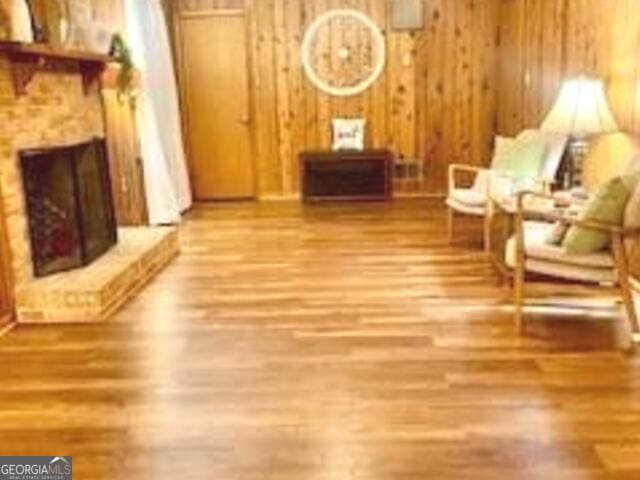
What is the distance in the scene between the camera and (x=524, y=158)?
17.0ft

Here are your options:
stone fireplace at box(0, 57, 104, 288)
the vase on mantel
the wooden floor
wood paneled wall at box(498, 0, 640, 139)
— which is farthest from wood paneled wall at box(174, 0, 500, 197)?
the vase on mantel

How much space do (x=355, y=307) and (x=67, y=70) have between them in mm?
2462

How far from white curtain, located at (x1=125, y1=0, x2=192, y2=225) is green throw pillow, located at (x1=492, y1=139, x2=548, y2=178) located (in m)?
2.99

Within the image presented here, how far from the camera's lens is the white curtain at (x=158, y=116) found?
619cm

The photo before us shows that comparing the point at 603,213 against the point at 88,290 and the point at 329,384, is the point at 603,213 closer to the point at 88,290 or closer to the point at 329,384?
the point at 329,384

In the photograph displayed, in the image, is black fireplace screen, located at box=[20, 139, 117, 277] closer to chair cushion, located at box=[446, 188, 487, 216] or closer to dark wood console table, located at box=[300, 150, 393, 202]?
chair cushion, located at box=[446, 188, 487, 216]

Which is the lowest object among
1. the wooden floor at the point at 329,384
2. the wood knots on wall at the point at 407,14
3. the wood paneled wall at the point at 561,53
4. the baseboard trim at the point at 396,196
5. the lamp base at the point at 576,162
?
the wooden floor at the point at 329,384

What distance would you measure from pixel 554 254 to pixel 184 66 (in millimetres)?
5462

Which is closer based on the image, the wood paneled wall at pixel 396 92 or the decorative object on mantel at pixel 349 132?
the wood paneled wall at pixel 396 92

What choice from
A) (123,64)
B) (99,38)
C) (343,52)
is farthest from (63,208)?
(343,52)

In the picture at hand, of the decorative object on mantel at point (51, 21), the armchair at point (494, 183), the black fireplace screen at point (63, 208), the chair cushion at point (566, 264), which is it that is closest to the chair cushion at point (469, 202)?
the armchair at point (494, 183)

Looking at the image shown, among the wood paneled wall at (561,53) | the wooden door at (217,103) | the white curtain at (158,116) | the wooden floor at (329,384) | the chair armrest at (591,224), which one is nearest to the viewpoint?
the wooden floor at (329,384)

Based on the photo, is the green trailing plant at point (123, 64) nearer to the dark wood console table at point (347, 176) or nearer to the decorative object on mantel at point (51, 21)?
the decorative object on mantel at point (51, 21)

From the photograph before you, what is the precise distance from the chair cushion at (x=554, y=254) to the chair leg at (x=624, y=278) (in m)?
0.06
